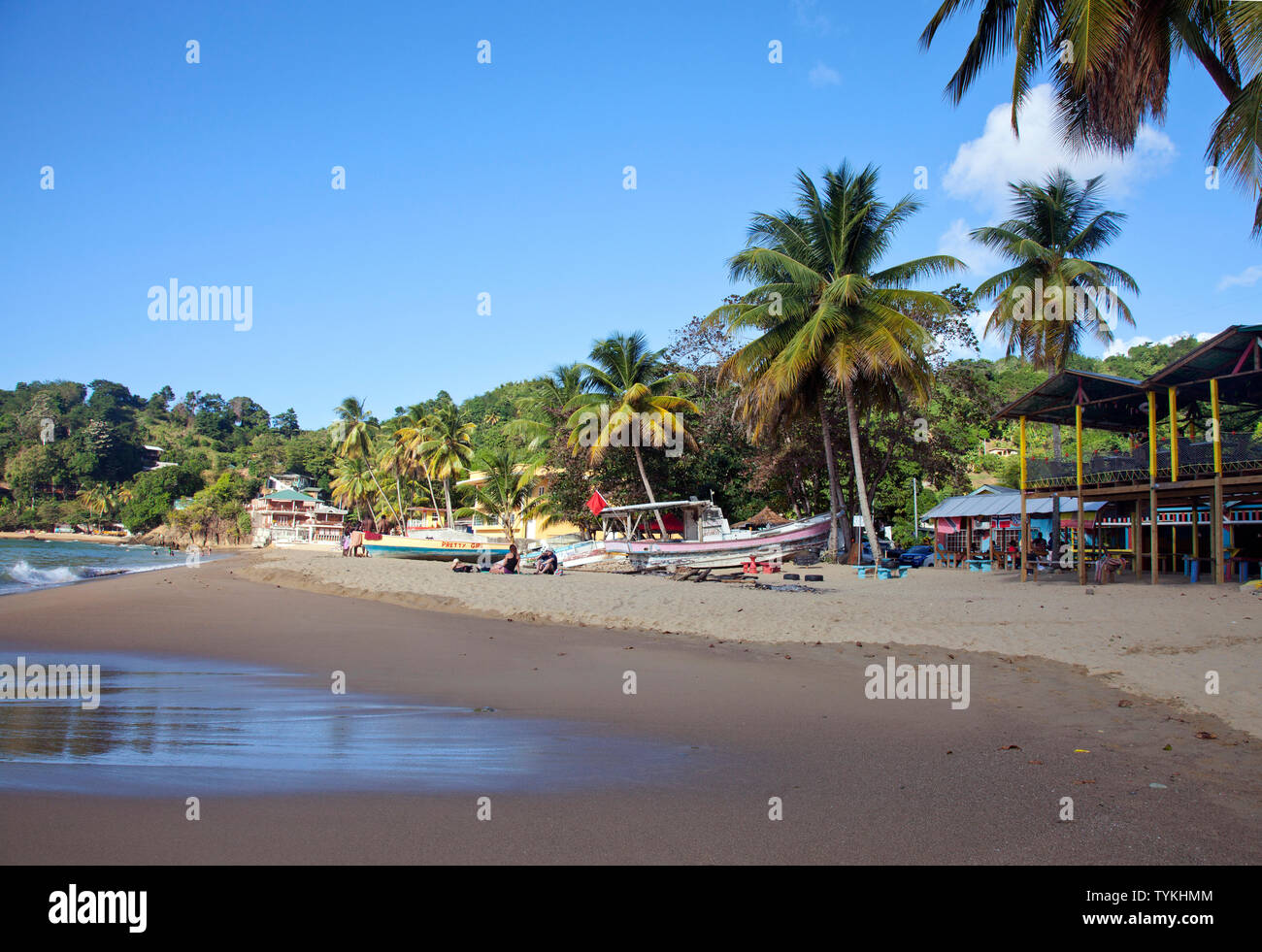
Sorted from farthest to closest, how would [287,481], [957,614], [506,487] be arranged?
[287,481], [506,487], [957,614]

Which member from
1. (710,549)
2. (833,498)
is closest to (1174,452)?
(833,498)

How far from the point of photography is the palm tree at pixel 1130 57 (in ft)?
24.3

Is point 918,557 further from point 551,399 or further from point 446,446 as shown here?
point 446,446

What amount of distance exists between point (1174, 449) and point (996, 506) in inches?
499

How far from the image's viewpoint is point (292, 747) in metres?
5.47

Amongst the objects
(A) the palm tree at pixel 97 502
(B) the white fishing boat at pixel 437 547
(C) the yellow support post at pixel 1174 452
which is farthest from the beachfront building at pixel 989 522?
(A) the palm tree at pixel 97 502

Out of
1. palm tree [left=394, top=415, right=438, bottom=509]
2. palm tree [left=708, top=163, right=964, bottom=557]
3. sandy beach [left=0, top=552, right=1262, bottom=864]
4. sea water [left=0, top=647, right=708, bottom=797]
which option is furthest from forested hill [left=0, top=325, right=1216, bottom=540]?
sea water [left=0, top=647, right=708, bottom=797]

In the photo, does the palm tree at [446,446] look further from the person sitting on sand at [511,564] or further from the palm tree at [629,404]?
the person sitting on sand at [511,564]

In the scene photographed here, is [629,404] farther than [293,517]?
No

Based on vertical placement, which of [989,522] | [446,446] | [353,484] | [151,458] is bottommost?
[989,522]
